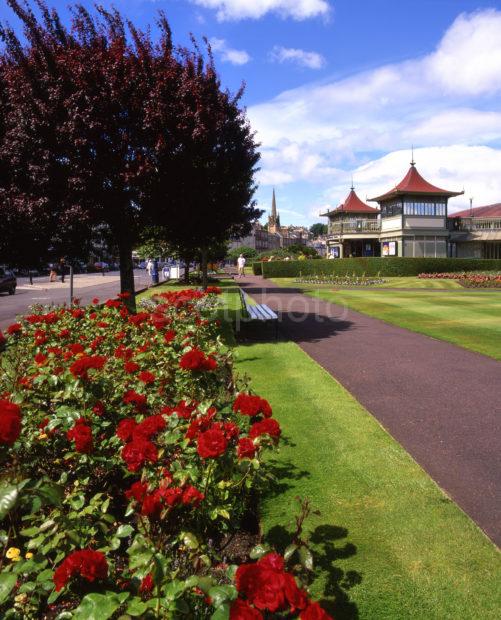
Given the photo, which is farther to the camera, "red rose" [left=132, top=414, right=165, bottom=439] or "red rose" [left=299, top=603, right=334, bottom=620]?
"red rose" [left=132, top=414, right=165, bottom=439]

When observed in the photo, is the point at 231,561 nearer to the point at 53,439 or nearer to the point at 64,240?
the point at 53,439

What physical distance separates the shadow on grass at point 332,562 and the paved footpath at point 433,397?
1.15m

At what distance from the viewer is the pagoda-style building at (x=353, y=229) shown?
191 ft

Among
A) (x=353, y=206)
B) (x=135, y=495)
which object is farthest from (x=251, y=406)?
(x=353, y=206)

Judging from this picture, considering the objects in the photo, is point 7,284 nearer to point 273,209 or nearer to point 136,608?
point 136,608

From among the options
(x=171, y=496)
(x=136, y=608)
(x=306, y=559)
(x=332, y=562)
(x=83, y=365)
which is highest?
(x=83, y=365)

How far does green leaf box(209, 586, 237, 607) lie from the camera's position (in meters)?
1.53

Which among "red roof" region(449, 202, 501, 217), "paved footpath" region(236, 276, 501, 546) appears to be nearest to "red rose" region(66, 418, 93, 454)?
"paved footpath" region(236, 276, 501, 546)

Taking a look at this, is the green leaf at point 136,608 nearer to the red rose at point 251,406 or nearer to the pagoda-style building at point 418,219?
the red rose at point 251,406

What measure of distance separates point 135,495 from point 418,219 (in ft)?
175

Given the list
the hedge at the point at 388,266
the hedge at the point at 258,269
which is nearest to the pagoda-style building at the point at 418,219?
the hedge at the point at 388,266

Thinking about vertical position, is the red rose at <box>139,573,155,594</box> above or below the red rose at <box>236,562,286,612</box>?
below

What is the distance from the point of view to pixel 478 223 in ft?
177

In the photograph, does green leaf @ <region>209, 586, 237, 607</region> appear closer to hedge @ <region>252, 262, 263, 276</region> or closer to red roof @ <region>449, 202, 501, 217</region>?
hedge @ <region>252, 262, 263, 276</region>
